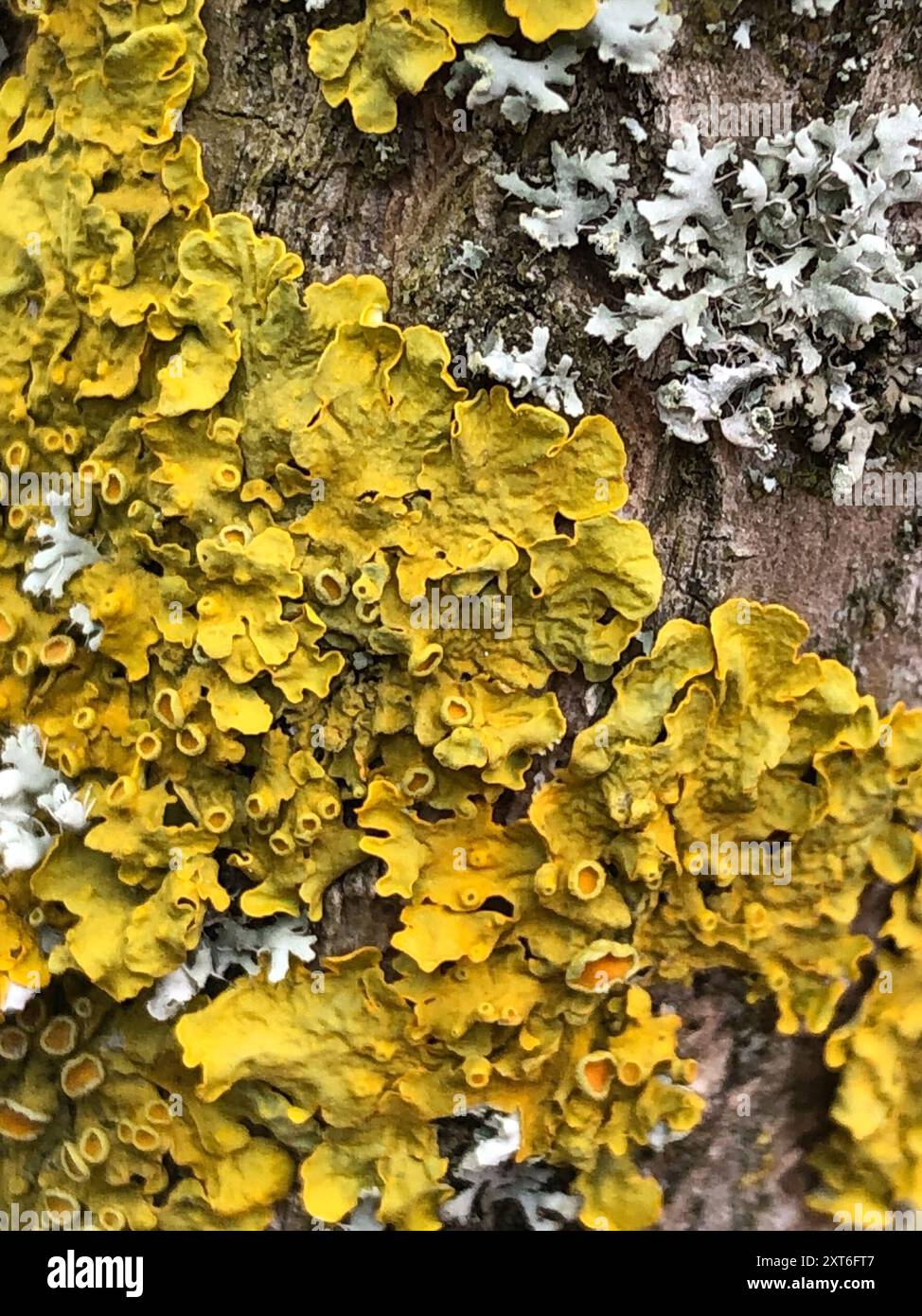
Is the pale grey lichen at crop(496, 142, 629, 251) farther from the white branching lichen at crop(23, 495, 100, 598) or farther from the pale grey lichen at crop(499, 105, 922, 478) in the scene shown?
the white branching lichen at crop(23, 495, 100, 598)

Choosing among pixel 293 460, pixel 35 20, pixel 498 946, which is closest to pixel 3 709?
pixel 293 460

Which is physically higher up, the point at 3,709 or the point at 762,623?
the point at 762,623

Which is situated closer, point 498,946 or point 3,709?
point 498,946

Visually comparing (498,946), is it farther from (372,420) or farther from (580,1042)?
(372,420)

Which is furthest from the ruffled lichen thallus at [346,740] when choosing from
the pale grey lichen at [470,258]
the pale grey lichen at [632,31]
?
the pale grey lichen at [632,31]

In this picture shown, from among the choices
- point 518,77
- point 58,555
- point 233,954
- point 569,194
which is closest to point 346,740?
point 233,954

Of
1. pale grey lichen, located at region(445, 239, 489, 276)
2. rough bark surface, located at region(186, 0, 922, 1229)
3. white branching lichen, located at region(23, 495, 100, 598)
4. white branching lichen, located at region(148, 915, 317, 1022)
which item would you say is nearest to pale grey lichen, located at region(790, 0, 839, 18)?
rough bark surface, located at region(186, 0, 922, 1229)
